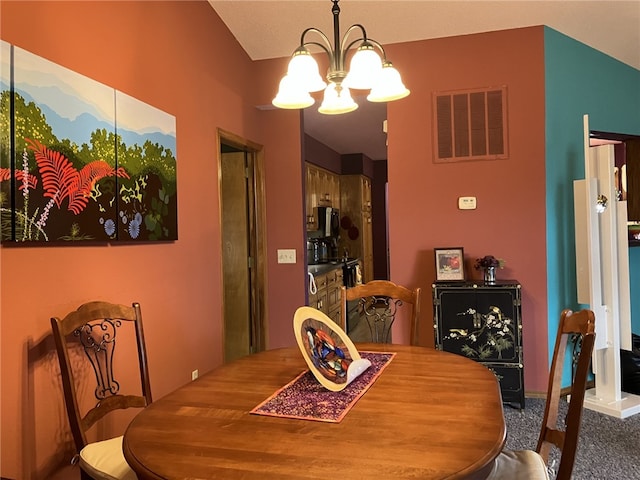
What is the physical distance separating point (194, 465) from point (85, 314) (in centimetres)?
111

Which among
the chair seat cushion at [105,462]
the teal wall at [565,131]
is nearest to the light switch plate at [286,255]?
the teal wall at [565,131]

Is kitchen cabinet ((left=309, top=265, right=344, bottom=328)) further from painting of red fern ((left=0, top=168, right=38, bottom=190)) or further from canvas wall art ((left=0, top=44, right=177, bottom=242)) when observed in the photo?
painting of red fern ((left=0, top=168, right=38, bottom=190))

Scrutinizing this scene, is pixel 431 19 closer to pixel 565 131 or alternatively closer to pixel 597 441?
pixel 565 131

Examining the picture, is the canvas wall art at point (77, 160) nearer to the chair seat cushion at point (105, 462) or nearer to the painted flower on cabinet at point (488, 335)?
the chair seat cushion at point (105, 462)

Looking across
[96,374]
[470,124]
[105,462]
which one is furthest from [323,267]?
[105,462]

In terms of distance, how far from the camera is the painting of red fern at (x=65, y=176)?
2.01 meters

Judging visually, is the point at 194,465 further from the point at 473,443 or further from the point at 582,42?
the point at 582,42

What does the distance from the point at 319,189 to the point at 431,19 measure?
3.41 meters

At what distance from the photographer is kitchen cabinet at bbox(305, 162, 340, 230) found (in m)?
6.27

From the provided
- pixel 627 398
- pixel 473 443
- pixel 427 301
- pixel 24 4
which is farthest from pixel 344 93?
pixel 627 398

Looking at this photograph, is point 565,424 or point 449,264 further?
point 449,264

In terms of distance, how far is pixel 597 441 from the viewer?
9.38 feet

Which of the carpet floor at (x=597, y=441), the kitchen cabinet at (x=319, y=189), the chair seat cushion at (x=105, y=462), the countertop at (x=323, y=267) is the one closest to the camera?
the chair seat cushion at (x=105, y=462)

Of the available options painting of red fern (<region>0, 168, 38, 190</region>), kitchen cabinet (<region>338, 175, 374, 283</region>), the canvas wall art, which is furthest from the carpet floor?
kitchen cabinet (<region>338, 175, 374, 283</region>)
